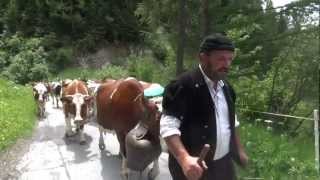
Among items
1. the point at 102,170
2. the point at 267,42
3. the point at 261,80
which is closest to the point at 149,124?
the point at 102,170

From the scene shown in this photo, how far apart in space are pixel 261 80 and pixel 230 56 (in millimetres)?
18364

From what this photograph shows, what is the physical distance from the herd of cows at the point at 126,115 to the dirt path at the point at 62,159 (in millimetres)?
318

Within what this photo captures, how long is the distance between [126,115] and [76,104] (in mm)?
3447

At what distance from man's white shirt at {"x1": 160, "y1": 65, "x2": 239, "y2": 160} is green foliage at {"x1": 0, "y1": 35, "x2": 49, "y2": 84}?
3073 centimetres

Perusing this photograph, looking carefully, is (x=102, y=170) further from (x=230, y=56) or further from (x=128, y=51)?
(x=128, y=51)

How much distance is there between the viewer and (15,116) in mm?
15102

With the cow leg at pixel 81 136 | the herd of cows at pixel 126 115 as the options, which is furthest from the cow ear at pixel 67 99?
the cow leg at pixel 81 136

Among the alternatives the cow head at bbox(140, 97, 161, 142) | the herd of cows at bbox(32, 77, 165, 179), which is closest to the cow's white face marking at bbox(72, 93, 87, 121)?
the herd of cows at bbox(32, 77, 165, 179)

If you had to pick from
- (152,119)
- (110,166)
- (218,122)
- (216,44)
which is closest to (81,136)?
(110,166)

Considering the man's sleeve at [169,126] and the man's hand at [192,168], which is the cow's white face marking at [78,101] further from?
the man's hand at [192,168]

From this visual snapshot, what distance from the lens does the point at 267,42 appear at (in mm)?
20125

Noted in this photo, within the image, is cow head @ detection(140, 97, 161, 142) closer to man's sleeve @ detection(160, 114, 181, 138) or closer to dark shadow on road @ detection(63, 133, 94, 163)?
man's sleeve @ detection(160, 114, 181, 138)

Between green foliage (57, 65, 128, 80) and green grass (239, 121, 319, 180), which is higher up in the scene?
green grass (239, 121, 319, 180)

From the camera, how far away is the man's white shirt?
3.84m
